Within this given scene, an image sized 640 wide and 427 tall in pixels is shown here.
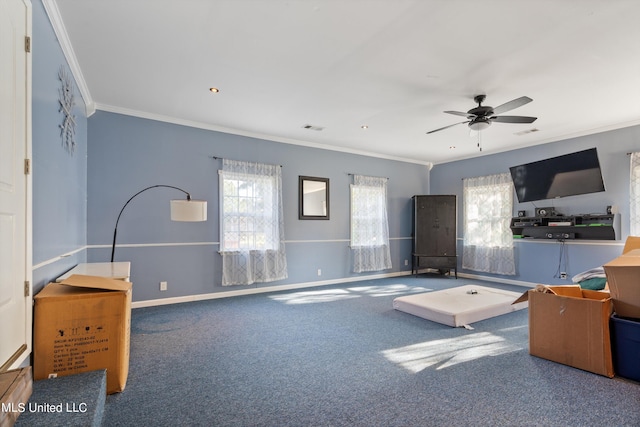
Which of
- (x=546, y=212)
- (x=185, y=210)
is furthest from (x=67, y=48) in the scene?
(x=546, y=212)

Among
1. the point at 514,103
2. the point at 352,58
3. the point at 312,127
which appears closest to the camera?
the point at 352,58

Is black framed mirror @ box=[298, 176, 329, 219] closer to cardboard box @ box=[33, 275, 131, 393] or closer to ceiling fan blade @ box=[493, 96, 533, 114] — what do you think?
ceiling fan blade @ box=[493, 96, 533, 114]

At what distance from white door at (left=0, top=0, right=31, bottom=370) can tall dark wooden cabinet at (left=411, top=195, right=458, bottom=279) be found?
20.3 ft

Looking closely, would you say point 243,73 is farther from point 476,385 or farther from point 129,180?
point 476,385

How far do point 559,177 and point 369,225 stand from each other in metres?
3.19

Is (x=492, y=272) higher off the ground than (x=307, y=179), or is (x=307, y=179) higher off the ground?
(x=307, y=179)

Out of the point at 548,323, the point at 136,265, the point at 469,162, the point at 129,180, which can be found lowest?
the point at 548,323

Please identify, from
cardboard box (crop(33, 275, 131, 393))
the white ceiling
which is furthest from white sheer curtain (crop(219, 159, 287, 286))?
cardboard box (crop(33, 275, 131, 393))

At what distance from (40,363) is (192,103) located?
10.1 ft

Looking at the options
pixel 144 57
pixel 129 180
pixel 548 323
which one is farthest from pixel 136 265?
pixel 548 323

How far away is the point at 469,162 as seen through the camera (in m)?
6.80

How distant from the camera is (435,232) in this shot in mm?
6695

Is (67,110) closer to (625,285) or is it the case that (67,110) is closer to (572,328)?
(572,328)

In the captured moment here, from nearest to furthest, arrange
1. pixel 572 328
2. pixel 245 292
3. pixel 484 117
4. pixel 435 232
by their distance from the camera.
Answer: pixel 572 328 → pixel 484 117 → pixel 245 292 → pixel 435 232
